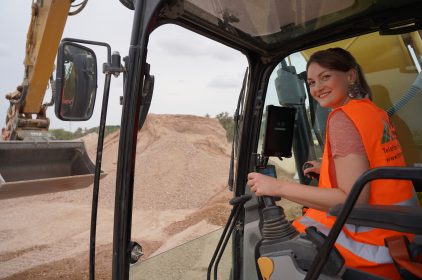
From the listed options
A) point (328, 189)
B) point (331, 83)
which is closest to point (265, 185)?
point (328, 189)

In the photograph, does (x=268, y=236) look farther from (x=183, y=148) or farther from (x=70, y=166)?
(x=183, y=148)

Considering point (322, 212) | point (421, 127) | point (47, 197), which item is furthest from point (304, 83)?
point (47, 197)

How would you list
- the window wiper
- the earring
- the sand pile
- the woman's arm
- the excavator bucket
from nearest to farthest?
the woman's arm → the earring → the window wiper → the excavator bucket → the sand pile

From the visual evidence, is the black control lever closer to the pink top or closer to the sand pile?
the pink top

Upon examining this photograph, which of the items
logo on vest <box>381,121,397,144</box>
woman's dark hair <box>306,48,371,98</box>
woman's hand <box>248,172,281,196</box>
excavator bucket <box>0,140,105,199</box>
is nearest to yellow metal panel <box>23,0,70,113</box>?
excavator bucket <box>0,140,105,199</box>

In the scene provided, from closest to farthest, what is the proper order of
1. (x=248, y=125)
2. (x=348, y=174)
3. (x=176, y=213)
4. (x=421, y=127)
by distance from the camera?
(x=348, y=174)
(x=421, y=127)
(x=248, y=125)
(x=176, y=213)

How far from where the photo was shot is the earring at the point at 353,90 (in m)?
1.88

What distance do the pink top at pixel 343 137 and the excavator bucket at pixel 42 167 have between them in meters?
4.09

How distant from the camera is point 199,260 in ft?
18.3

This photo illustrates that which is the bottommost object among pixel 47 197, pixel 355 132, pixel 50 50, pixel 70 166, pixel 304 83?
pixel 47 197

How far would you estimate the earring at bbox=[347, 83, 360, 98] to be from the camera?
188 centimetres

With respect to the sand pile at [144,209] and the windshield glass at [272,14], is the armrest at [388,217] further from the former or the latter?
the sand pile at [144,209]

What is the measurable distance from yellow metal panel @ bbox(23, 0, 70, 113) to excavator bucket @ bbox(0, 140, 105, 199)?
879 millimetres

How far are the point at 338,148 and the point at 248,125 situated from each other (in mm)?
1167
